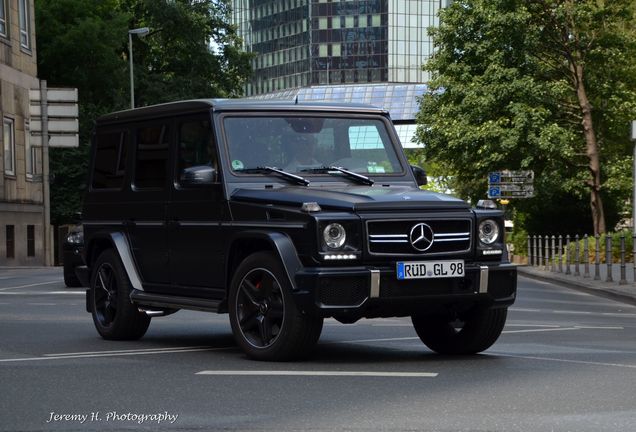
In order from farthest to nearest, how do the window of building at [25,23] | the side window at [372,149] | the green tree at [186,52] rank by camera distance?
the green tree at [186,52], the window of building at [25,23], the side window at [372,149]

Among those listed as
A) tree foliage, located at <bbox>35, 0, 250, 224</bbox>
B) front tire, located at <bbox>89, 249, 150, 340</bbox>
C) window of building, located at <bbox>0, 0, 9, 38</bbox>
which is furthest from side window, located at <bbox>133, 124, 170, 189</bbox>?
tree foliage, located at <bbox>35, 0, 250, 224</bbox>

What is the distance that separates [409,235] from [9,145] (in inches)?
1477

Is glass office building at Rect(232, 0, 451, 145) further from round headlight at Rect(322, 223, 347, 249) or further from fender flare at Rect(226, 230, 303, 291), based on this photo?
round headlight at Rect(322, 223, 347, 249)

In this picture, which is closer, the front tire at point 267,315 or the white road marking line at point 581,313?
the front tire at point 267,315

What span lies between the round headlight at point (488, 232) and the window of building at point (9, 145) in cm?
3635

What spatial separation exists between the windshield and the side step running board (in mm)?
1046

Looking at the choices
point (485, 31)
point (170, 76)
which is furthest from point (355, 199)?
point (170, 76)

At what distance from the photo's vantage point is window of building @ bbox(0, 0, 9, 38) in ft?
149

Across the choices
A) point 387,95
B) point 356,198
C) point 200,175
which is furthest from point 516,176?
point 387,95

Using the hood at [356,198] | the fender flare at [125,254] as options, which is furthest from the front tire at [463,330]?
the fender flare at [125,254]

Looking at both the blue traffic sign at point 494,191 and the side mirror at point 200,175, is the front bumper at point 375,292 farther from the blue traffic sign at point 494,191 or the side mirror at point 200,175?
the blue traffic sign at point 494,191

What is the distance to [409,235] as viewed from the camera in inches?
394

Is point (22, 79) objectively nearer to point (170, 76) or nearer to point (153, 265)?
point (170, 76)

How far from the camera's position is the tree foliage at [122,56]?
6153 centimetres
